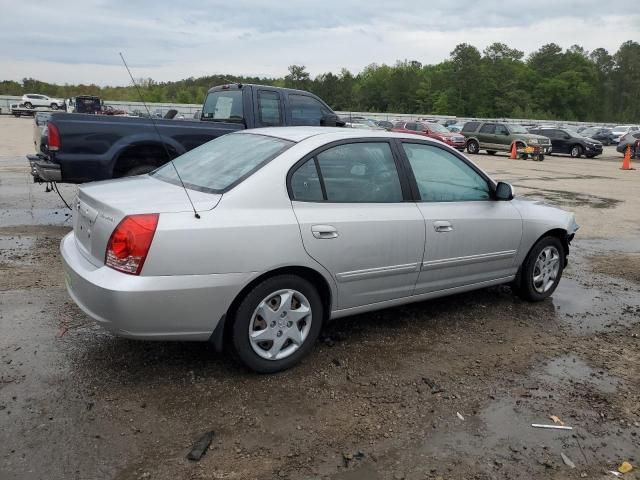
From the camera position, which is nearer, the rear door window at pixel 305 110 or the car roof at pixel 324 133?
the car roof at pixel 324 133

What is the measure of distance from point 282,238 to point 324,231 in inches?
13.1

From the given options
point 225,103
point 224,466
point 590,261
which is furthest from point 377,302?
point 225,103

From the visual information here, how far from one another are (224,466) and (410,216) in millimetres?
2250

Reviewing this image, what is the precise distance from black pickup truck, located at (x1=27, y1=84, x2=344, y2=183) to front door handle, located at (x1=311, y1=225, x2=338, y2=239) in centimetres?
296

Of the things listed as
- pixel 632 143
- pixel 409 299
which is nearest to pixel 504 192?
pixel 409 299

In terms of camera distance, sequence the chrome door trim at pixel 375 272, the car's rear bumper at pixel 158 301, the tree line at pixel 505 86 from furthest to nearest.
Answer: the tree line at pixel 505 86, the chrome door trim at pixel 375 272, the car's rear bumper at pixel 158 301

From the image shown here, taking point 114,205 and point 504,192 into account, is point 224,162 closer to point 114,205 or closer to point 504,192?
point 114,205

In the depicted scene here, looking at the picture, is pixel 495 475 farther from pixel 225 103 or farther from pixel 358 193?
pixel 225 103

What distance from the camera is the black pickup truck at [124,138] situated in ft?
22.1

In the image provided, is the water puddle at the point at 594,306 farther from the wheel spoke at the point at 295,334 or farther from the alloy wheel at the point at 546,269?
the wheel spoke at the point at 295,334

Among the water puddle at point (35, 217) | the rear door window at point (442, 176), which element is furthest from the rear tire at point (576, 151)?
the rear door window at point (442, 176)

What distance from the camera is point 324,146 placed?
399 centimetres

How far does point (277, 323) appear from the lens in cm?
362

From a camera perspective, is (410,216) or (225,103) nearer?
(410,216)
